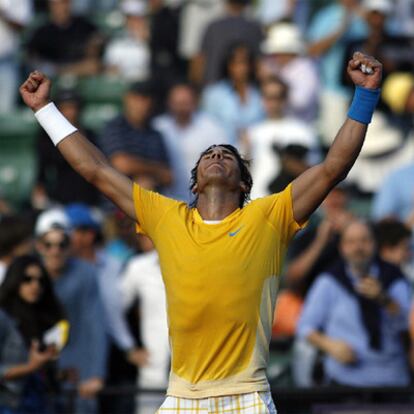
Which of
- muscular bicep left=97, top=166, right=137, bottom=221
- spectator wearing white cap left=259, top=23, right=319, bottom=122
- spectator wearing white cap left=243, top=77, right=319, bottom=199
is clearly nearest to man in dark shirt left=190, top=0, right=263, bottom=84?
spectator wearing white cap left=259, top=23, right=319, bottom=122

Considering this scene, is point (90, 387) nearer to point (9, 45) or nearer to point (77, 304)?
point (77, 304)

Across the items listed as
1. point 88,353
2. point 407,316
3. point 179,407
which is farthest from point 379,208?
point 179,407

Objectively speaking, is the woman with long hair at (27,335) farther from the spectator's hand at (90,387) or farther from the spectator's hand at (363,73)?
the spectator's hand at (363,73)

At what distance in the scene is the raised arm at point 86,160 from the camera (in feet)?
22.5

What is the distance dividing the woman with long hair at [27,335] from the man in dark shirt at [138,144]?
3305 millimetres

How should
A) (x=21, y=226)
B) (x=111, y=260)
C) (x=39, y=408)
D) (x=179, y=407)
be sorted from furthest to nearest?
(x=111, y=260), (x=21, y=226), (x=39, y=408), (x=179, y=407)

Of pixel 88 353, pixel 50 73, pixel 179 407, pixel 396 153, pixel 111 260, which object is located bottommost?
pixel 179 407

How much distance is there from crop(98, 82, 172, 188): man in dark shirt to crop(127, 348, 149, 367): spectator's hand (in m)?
2.25

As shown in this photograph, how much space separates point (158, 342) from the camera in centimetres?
1055

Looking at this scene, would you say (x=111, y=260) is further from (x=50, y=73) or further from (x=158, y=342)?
(x=50, y=73)

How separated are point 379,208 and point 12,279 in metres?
3.82

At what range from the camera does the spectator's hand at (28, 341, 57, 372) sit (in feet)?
28.7

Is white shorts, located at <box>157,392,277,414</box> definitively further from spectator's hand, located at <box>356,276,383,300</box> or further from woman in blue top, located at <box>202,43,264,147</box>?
woman in blue top, located at <box>202,43,264,147</box>

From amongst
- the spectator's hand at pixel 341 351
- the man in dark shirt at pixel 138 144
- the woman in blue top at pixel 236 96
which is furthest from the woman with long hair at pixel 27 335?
the woman in blue top at pixel 236 96
